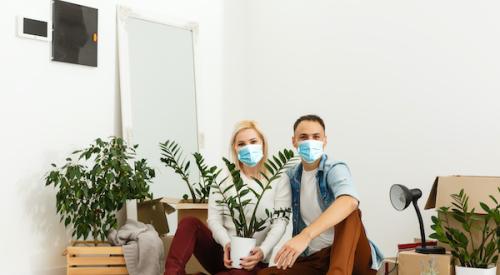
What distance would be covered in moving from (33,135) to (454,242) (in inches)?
83.2

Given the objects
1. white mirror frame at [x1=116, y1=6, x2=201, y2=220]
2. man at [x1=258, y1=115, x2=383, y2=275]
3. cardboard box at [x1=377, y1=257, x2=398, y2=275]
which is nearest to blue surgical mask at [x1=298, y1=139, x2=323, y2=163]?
man at [x1=258, y1=115, x2=383, y2=275]

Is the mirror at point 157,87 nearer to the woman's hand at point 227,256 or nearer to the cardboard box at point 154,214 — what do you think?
the cardboard box at point 154,214

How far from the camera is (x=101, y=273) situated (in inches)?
123

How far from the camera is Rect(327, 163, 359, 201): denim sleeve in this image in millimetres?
2602

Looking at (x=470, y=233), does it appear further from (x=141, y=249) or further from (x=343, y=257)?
(x=141, y=249)

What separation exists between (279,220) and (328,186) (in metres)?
0.25

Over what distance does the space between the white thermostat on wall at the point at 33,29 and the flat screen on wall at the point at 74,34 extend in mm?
42

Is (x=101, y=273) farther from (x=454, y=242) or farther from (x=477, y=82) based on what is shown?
(x=477, y=82)

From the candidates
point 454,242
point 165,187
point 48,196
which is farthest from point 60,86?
point 454,242

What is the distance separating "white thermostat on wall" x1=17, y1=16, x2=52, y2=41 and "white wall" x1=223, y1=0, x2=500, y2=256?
1.38m

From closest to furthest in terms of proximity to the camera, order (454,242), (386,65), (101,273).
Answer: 1. (454,242)
2. (101,273)
3. (386,65)

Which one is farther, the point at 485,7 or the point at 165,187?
the point at 165,187

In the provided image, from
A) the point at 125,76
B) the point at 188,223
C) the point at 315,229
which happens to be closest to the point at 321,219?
the point at 315,229

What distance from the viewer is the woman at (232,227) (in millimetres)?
2762
